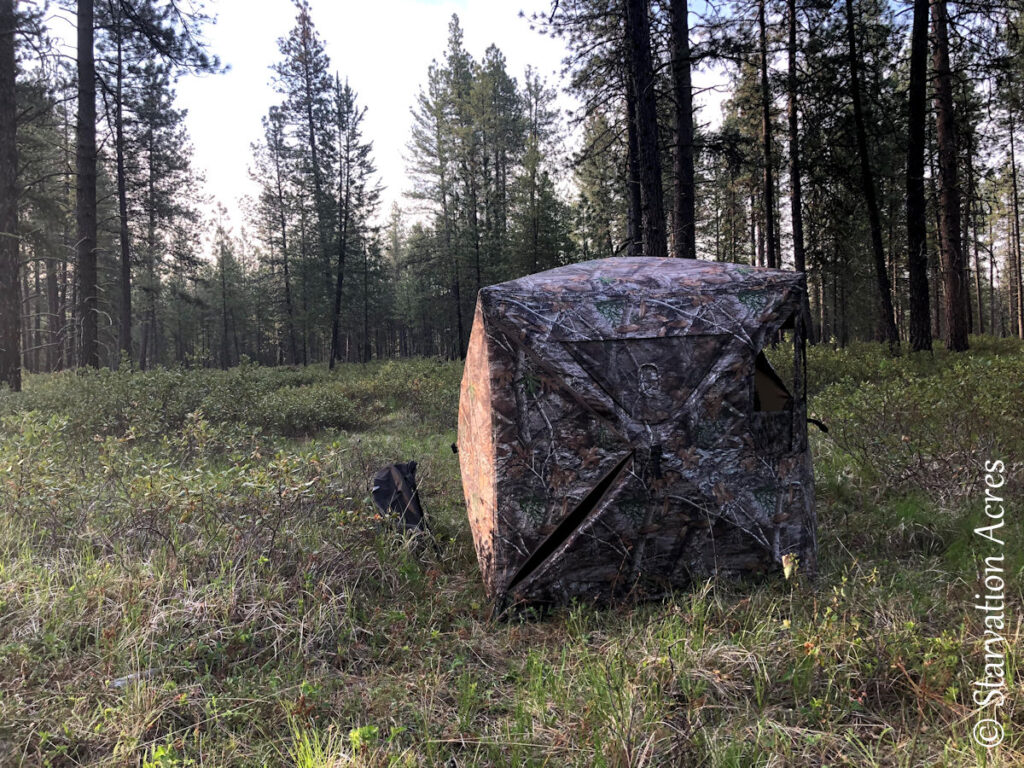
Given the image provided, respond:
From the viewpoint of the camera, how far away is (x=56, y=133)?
20.6m

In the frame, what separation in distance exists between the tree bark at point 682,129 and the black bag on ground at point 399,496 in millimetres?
7210

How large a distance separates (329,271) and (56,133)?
11.6 meters

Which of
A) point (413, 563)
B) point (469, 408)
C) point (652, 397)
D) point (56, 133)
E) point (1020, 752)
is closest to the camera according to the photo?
point (1020, 752)

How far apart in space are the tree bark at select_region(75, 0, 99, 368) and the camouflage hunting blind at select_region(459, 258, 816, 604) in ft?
38.0

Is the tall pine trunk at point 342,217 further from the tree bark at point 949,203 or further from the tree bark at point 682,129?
the tree bark at point 949,203

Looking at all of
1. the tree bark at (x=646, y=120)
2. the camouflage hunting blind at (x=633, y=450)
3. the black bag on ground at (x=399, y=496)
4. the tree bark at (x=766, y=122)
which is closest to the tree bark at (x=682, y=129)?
the tree bark at (x=646, y=120)

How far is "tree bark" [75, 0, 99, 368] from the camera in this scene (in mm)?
10750

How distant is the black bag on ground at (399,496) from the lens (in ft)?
15.0

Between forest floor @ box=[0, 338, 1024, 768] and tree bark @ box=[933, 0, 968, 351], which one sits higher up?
tree bark @ box=[933, 0, 968, 351]

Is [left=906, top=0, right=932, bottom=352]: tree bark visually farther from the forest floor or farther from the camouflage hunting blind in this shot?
the camouflage hunting blind

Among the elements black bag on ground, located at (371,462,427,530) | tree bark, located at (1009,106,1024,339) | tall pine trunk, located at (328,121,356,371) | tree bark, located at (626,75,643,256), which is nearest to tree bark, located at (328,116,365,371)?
tall pine trunk, located at (328,121,356,371)

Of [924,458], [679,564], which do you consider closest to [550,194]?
[924,458]

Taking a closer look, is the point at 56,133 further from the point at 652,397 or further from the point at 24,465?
the point at 652,397

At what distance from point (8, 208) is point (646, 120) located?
11498 millimetres
